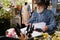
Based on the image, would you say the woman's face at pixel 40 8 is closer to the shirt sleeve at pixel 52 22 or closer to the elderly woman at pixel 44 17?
the elderly woman at pixel 44 17

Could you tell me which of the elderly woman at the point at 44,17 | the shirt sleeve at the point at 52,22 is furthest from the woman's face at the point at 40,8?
the shirt sleeve at the point at 52,22

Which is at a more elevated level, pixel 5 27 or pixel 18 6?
pixel 18 6

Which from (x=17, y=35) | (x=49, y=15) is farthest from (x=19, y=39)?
(x=49, y=15)

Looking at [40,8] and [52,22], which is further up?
[40,8]

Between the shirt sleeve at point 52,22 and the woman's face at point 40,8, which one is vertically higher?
the woman's face at point 40,8

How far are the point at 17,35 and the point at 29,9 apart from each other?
290 mm

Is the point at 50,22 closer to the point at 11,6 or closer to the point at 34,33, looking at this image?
the point at 34,33

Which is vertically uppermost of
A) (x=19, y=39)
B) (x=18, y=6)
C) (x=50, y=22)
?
(x=18, y=6)

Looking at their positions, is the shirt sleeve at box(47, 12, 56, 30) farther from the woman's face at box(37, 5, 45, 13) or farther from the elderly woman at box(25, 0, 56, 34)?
the woman's face at box(37, 5, 45, 13)

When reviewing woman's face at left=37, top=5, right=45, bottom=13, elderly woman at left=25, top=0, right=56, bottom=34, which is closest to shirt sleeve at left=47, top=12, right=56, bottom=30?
elderly woman at left=25, top=0, right=56, bottom=34

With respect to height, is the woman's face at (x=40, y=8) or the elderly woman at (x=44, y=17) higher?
the woman's face at (x=40, y=8)

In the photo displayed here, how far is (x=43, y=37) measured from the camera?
7.90ft

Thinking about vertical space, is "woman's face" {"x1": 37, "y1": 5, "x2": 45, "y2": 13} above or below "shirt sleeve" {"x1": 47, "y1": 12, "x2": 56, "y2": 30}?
above

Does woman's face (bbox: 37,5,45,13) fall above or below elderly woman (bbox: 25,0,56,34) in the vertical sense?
above
